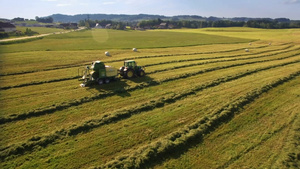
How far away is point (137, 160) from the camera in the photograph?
856 centimetres

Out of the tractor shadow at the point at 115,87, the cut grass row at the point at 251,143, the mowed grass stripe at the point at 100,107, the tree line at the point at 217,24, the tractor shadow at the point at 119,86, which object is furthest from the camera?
the tree line at the point at 217,24

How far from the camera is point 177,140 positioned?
987 cm

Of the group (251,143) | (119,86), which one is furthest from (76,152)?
(119,86)

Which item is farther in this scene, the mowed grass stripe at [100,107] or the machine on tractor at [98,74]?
the machine on tractor at [98,74]

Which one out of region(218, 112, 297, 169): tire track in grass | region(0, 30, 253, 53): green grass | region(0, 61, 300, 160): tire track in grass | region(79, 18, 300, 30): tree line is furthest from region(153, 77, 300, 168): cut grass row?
region(79, 18, 300, 30): tree line

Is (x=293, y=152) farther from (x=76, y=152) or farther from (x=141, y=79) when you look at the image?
(x=141, y=79)

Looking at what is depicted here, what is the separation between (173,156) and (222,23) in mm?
154176

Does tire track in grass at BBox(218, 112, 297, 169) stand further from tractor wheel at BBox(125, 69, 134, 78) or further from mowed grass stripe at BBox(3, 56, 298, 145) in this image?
tractor wheel at BBox(125, 69, 134, 78)

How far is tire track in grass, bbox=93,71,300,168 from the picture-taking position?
8.54 m

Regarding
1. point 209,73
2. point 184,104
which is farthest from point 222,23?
point 184,104

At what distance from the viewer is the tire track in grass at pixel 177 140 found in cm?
854

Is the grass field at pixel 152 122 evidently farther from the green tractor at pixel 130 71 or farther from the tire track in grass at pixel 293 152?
the green tractor at pixel 130 71

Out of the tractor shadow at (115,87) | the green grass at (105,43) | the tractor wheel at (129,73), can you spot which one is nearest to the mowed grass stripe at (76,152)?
the tractor shadow at (115,87)

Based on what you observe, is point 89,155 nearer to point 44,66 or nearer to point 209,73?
point 209,73
